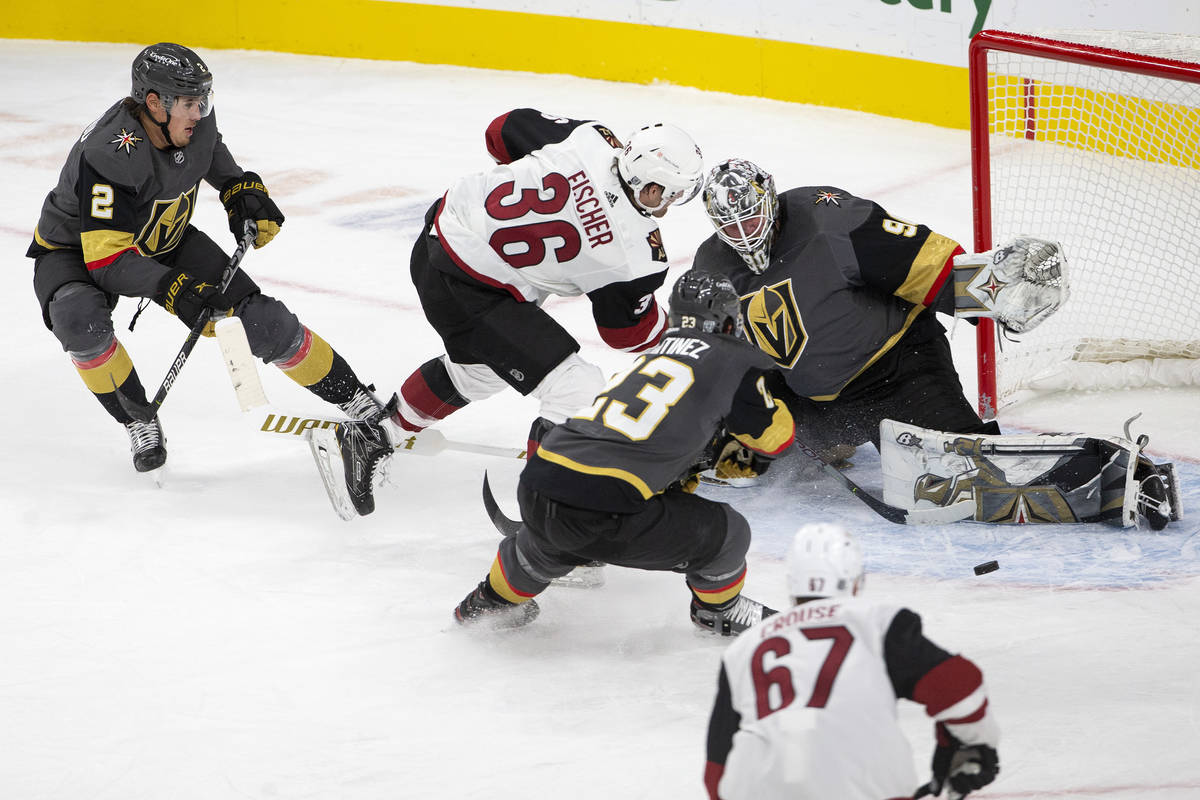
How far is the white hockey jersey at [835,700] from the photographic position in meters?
1.76

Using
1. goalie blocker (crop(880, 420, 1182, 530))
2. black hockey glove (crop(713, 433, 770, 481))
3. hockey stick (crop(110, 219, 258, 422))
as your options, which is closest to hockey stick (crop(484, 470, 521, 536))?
black hockey glove (crop(713, 433, 770, 481))

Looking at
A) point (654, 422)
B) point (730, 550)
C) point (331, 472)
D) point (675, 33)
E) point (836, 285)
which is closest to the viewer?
point (654, 422)

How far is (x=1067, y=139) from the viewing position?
4.86m

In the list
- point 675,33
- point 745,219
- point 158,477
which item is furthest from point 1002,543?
point 675,33

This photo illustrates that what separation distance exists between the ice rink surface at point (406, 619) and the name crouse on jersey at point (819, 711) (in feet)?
2.22

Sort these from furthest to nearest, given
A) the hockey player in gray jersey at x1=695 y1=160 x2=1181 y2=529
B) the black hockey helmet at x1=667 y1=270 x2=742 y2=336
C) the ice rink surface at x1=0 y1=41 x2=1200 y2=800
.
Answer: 1. the hockey player in gray jersey at x1=695 y1=160 x2=1181 y2=529
2. the black hockey helmet at x1=667 y1=270 x2=742 y2=336
3. the ice rink surface at x1=0 y1=41 x2=1200 y2=800

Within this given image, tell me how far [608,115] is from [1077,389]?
352cm

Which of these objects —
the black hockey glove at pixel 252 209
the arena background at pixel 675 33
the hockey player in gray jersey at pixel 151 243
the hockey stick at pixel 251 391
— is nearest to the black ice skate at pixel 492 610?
the hockey stick at pixel 251 391

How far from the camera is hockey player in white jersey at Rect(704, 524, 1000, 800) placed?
69.4 inches

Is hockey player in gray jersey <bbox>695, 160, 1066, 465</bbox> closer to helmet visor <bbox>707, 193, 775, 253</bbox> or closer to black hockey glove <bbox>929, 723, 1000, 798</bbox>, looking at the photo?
helmet visor <bbox>707, 193, 775, 253</bbox>

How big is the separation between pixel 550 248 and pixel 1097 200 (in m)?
2.55

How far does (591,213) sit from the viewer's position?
318 cm

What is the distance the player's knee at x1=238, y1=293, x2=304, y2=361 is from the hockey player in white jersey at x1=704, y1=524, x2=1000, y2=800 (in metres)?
2.34

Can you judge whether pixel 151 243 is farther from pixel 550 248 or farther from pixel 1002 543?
pixel 1002 543
